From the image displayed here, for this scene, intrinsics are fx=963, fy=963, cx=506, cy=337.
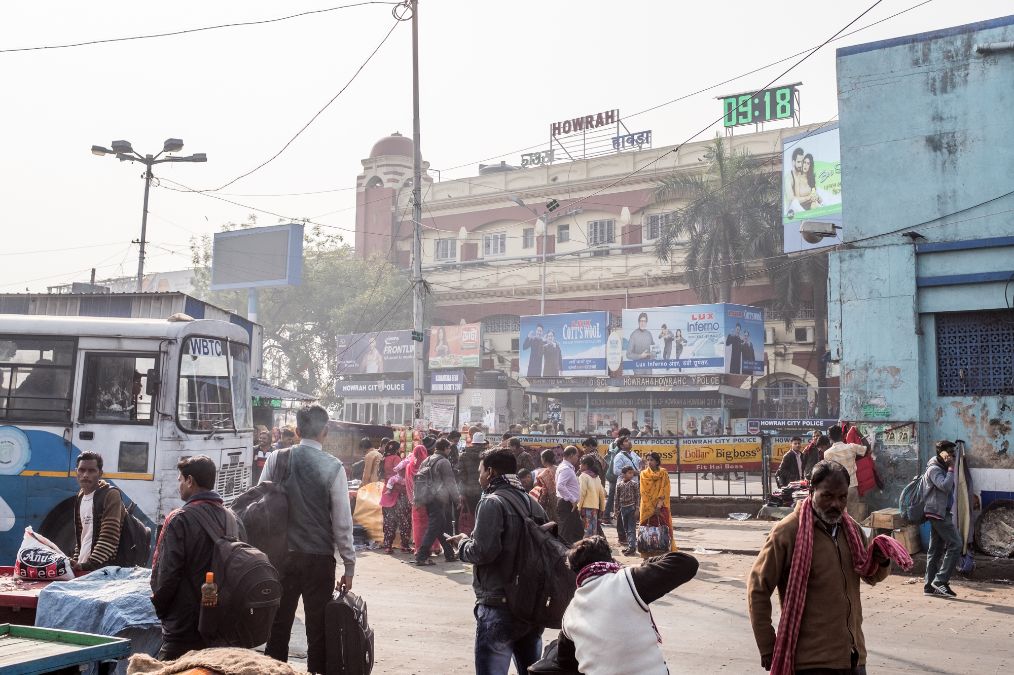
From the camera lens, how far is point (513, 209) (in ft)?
176

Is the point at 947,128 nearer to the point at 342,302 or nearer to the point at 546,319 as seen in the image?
the point at 546,319

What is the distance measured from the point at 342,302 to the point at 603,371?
19.6m

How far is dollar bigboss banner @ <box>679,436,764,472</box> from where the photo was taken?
21156 mm

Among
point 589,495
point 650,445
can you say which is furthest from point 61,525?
point 650,445

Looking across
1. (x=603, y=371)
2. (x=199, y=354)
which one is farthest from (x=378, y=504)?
(x=603, y=371)

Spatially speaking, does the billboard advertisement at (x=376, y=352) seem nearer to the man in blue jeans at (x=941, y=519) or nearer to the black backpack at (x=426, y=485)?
the black backpack at (x=426, y=485)

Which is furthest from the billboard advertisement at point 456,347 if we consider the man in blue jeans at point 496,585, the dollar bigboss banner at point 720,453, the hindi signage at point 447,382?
the man in blue jeans at point 496,585

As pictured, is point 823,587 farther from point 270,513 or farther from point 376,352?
point 376,352

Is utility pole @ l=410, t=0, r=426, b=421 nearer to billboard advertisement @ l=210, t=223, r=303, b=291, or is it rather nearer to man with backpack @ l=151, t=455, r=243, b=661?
man with backpack @ l=151, t=455, r=243, b=661

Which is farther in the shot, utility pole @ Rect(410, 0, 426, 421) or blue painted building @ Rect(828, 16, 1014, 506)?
utility pole @ Rect(410, 0, 426, 421)

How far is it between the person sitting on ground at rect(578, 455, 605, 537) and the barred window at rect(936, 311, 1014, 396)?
5.18m

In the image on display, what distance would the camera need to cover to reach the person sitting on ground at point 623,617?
382 cm

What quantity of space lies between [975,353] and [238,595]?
11429mm

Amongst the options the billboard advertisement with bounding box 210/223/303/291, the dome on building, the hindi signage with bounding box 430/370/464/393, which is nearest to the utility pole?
the hindi signage with bounding box 430/370/464/393
